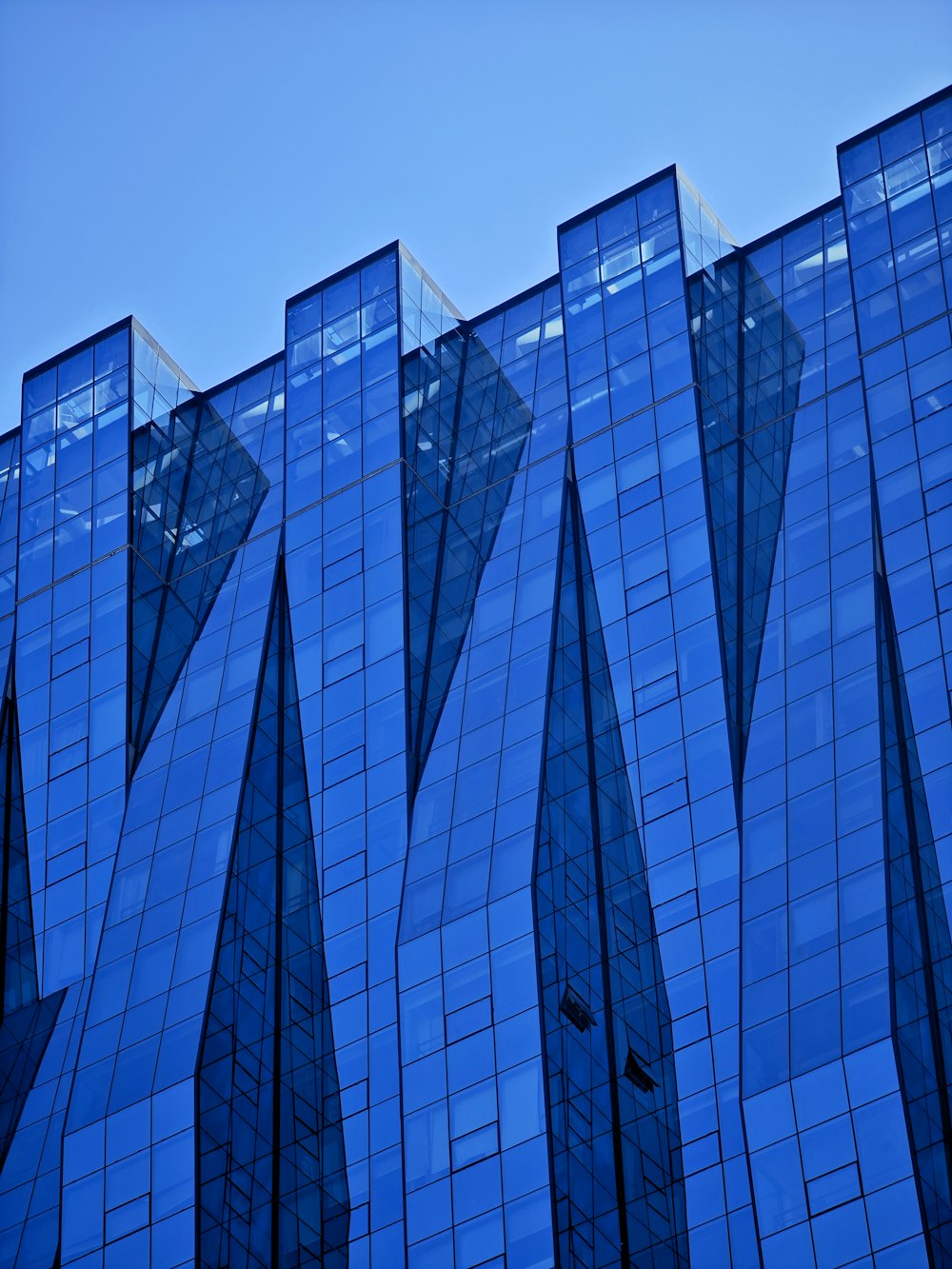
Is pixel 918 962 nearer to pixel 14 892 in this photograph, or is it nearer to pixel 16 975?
pixel 16 975

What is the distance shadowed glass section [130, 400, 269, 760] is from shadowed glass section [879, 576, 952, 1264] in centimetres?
2531

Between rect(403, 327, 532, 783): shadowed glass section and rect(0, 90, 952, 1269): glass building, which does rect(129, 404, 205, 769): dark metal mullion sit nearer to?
rect(0, 90, 952, 1269): glass building

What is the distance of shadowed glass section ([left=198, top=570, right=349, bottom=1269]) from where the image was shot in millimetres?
58531

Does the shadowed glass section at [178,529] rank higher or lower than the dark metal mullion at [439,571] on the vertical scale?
higher

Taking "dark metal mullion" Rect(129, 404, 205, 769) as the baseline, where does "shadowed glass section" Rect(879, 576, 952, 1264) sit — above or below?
below

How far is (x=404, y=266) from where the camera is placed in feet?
248

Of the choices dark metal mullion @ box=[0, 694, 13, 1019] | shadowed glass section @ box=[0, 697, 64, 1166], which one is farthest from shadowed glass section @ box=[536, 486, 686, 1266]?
dark metal mullion @ box=[0, 694, 13, 1019]

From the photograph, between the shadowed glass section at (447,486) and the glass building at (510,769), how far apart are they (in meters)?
0.14

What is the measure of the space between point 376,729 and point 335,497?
9.64m

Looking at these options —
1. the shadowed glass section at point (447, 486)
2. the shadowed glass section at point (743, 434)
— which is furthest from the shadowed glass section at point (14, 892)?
the shadowed glass section at point (743, 434)

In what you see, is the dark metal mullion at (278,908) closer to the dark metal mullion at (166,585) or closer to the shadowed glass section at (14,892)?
the dark metal mullion at (166,585)

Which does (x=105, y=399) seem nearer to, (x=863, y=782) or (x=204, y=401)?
(x=204, y=401)

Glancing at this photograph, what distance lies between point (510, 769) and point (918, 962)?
1431cm

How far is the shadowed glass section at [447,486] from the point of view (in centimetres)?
6719
